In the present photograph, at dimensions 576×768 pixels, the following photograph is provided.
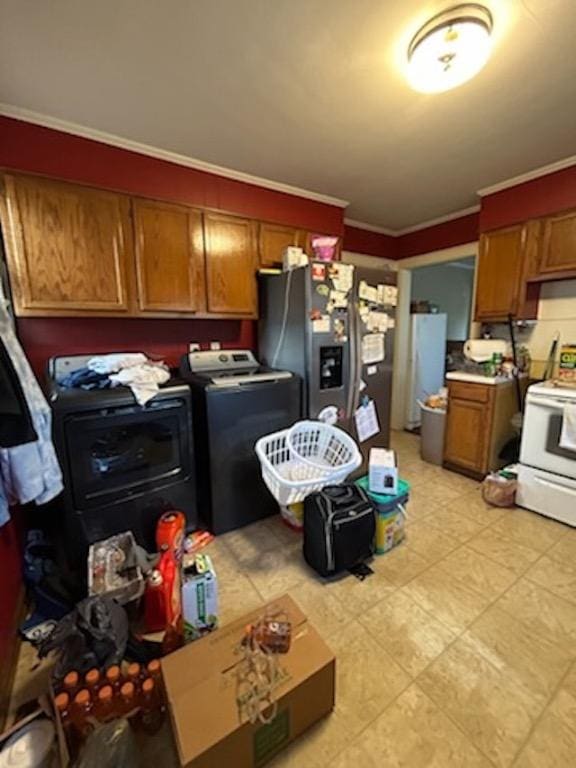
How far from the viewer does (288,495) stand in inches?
71.1

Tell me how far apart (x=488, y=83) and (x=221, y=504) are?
2.69 metres

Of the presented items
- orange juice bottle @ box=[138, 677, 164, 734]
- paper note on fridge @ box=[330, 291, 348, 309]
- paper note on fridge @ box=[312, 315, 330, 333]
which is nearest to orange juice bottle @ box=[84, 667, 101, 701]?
orange juice bottle @ box=[138, 677, 164, 734]

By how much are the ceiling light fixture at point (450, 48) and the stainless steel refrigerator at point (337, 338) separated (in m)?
1.07

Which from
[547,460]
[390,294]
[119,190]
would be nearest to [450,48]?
[390,294]

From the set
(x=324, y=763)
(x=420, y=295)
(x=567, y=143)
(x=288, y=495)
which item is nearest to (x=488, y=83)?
Result: (x=567, y=143)

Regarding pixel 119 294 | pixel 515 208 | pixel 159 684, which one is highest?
pixel 515 208

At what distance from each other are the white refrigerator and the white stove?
1823 mm

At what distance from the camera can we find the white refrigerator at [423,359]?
4152mm

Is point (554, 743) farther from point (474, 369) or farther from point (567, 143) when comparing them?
point (567, 143)

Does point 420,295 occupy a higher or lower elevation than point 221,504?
higher

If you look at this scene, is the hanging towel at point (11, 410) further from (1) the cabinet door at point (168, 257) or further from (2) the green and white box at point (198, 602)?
(1) the cabinet door at point (168, 257)

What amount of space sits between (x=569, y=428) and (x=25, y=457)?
2875 millimetres

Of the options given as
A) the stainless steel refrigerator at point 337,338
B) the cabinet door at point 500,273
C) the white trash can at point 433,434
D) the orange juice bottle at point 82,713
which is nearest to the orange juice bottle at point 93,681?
the orange juice bottle at point 82,713

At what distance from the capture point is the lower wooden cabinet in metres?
2.73
